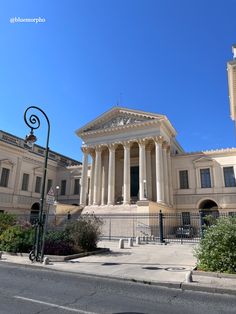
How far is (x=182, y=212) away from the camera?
33969 mm

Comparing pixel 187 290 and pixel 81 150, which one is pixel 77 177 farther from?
pixel 187 290

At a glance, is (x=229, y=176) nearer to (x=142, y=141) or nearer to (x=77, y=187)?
(x=142, y=141)

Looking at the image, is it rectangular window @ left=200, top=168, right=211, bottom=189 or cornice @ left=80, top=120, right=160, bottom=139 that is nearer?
cornice @ left=80, top=120, right=160, bottom=139

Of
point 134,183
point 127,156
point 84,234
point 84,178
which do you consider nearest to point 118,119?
point 127,156

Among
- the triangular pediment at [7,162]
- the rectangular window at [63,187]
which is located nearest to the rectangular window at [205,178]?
the rectangular window at [63,187]

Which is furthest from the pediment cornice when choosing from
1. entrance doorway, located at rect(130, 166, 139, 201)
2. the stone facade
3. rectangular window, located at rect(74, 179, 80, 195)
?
rectangular window, located at rect(74, 179, 80, 195)

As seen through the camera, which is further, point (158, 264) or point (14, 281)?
point (158, 264)

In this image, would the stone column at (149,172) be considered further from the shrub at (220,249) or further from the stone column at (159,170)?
the shrub at (220,249)

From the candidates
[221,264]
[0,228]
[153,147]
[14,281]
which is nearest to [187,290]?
[221,264]

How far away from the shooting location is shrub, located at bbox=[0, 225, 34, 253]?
45.3 ft

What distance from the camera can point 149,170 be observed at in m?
35.3

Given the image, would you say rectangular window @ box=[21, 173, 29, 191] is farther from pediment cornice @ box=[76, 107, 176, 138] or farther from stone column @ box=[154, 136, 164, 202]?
stone column @ box=[154, 136, 164, 202]

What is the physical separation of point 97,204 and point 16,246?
66.4ft

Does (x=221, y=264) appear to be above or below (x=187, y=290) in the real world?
above
